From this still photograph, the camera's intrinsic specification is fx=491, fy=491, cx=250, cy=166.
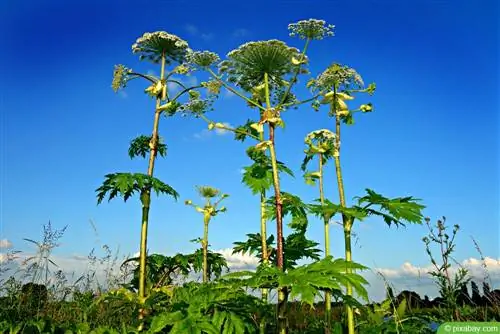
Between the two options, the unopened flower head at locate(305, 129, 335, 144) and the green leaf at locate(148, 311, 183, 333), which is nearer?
the green leaf at locate(148, 311, 183, 333)

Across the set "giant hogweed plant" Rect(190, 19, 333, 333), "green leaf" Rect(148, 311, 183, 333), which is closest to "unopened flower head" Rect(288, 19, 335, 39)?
"giant hogweed plant" Rect(190, 19, 333, 333)

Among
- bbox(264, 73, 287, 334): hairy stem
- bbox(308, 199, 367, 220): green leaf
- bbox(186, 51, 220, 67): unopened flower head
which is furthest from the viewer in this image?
bbox(186, 51, 220, 67): unopened flower head

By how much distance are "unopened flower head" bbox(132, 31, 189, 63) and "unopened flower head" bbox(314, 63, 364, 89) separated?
2189 mm

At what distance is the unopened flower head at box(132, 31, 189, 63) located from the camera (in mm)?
6141

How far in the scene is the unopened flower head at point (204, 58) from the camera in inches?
198

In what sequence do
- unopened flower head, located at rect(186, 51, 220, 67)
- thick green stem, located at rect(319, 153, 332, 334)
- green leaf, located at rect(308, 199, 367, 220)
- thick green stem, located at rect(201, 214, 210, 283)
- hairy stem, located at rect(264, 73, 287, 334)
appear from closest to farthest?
hairy stem, located at rect(264, 73, 287, 334), green leaf, located at rect(308, 199, 367, 220), thick green stem, located at rect(319, 153, 332, 334), unopened flower head, located at rect(186, 51, 220, 67), thick green stem, located at rect(201, 214, 210, 283)

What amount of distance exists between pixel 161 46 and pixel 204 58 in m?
1.51

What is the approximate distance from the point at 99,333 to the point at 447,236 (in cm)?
311

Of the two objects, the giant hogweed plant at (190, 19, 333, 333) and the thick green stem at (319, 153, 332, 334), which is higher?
the giant hogweed plant at (190, 19, 333, 333)

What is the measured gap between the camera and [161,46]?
637 cm

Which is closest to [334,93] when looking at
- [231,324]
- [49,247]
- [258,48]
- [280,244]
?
[258,48]

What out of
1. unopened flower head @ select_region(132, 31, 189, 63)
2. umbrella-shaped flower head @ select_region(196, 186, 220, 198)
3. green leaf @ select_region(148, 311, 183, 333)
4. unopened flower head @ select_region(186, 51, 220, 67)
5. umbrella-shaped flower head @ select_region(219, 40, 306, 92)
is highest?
unopened flower head @ select_region(132, 31, 189, 63)

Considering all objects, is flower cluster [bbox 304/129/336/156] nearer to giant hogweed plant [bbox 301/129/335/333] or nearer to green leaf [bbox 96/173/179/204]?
giant hogweed plant [bbox 301/129/335/333]

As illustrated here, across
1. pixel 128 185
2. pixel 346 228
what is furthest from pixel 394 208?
pixel 128 185
